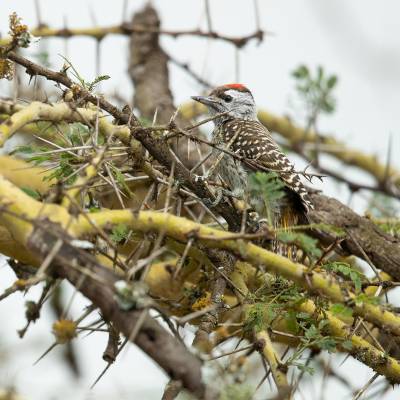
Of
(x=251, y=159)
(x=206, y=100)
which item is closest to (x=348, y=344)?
(x=251, y=159)

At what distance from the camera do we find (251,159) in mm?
4898

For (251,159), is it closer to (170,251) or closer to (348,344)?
(170,251)

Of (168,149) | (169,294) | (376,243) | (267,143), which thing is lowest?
(169,294)

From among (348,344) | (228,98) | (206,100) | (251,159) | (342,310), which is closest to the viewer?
(342,310)

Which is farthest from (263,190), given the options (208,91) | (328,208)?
(208,91)

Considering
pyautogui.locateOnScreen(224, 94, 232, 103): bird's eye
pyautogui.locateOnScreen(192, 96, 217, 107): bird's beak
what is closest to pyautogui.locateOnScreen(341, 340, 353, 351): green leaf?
pyautogui.locateOnScreen(192, 96, 217, 107): bird's beak

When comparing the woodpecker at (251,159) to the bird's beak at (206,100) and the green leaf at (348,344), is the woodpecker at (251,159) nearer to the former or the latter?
the bird's beak at (206,100)

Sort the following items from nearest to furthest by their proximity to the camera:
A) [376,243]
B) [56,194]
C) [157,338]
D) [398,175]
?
[157,338] → [56,194] → [376,243] → [398,175]

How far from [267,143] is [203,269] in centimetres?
160

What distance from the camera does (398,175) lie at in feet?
24.0

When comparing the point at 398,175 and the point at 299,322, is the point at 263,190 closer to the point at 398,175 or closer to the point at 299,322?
the point at 299,322

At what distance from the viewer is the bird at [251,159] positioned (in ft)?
17.5

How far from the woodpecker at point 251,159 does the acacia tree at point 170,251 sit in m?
0.19

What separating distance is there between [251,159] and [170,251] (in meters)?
1.59
